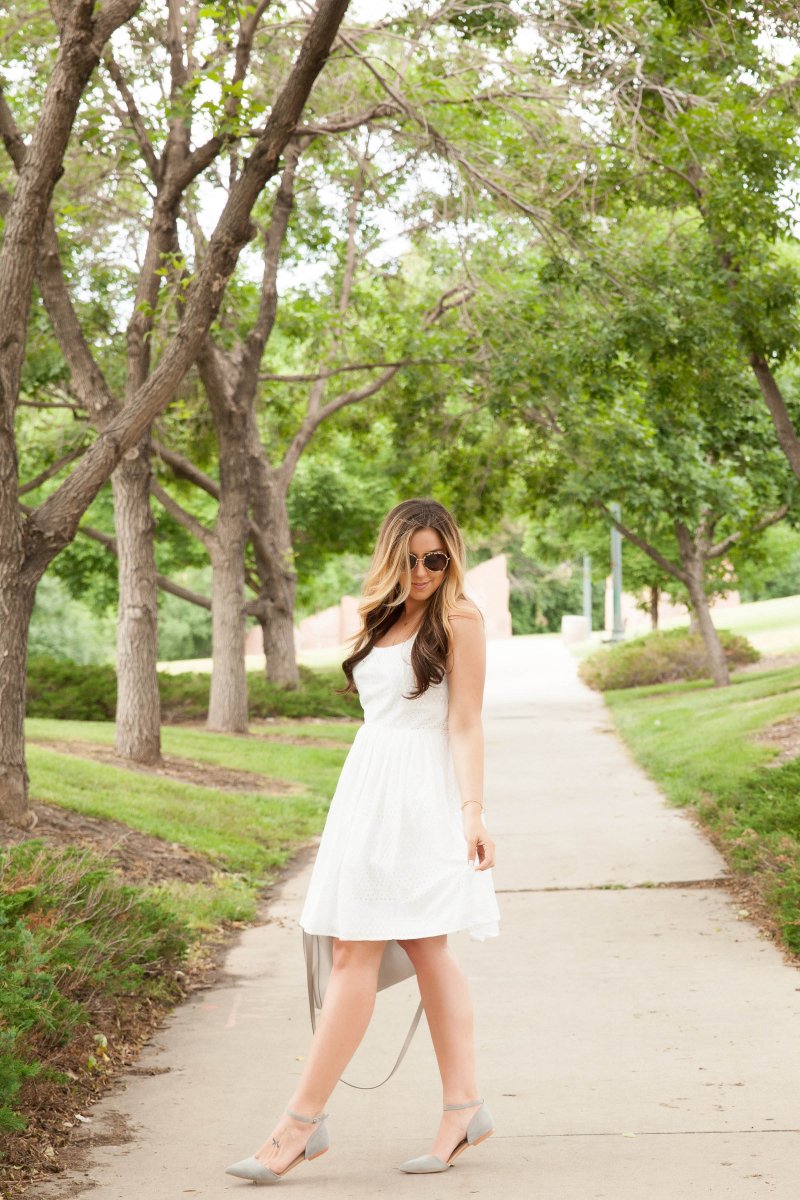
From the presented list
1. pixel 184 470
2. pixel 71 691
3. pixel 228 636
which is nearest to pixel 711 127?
pixel 228 636

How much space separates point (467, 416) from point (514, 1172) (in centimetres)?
1922

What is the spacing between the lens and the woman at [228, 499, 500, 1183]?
13.7ft

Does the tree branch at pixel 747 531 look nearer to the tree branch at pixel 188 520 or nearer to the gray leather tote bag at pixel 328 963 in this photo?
the tree branch at pixel 188 520

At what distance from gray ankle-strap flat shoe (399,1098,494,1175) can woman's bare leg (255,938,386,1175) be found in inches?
13.1

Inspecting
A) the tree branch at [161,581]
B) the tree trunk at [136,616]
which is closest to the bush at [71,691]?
the tree branch at [161,581]

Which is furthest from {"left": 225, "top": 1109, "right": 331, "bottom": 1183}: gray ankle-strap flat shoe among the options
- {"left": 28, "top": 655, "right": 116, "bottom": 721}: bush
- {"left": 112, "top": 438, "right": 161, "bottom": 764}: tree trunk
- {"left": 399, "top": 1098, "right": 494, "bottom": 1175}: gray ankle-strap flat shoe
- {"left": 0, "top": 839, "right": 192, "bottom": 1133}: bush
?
{"left": 28, "top": 655, "right": 116, "bottom": 721}: bush

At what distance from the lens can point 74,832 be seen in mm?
9445

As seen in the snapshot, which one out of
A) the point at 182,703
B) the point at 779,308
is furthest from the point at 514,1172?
the point at 182,703

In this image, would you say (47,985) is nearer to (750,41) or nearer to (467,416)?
(750,41)

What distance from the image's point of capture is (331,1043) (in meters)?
4.16

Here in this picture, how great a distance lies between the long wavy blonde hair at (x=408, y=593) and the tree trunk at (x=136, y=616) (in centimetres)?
1062

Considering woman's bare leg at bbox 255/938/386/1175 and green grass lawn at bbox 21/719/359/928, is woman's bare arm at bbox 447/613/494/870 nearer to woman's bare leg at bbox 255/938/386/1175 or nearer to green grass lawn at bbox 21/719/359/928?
woman's bare leg at bbox 255/938/386/1175

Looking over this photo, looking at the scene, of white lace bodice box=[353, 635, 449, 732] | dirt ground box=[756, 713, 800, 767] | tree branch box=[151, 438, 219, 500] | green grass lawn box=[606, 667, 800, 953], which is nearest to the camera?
white lace bodice box=[353, 635, 449, 732]

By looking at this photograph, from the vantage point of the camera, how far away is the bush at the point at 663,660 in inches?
1152
